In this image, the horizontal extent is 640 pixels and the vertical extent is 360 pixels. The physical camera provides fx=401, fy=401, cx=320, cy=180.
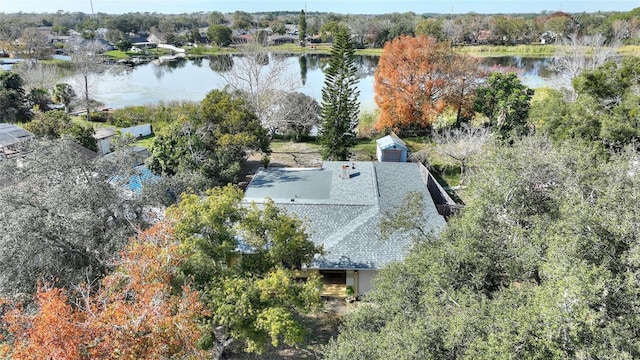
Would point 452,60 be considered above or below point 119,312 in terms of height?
above

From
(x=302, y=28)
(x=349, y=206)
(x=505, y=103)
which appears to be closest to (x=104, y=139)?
(x=349, y=206)

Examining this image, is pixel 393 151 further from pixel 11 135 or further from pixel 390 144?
pixel 11 135

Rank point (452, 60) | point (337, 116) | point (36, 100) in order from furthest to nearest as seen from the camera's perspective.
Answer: point (36, 100), point (452, 60), point (337, 116)

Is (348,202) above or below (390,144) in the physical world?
below

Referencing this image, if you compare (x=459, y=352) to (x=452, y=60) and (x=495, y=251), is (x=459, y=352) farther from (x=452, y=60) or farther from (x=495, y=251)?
(x=452, y=60)

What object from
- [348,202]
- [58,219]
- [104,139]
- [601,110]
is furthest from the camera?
[104,139]

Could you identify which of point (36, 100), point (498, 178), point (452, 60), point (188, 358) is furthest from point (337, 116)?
point (36, 100)

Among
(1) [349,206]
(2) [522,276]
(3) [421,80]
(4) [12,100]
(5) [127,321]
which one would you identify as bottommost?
(1) [349,206]
